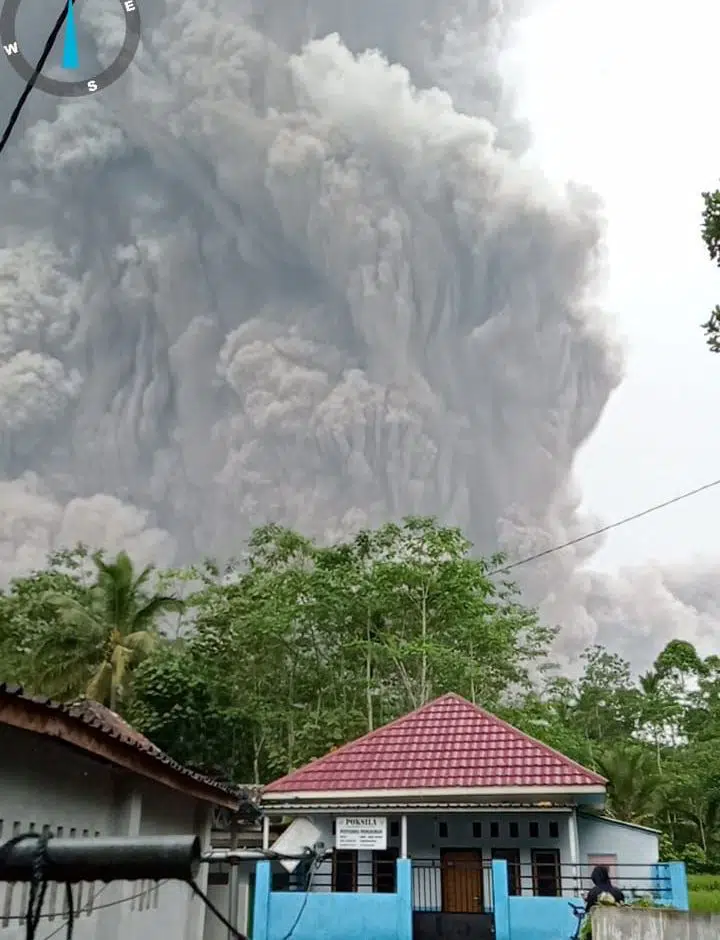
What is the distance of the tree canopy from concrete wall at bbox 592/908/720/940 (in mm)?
16812

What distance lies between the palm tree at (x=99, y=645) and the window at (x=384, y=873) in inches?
504

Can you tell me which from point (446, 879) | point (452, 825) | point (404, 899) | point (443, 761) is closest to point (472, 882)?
point (446, 879)

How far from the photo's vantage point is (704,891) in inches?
1027

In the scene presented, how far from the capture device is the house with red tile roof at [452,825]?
14742mm

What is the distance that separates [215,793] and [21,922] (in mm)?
4390

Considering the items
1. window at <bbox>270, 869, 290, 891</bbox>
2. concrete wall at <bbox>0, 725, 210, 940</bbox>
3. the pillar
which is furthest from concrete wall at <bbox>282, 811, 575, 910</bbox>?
concrete wall at <bbox>0, 725, 210, 940</bbox>

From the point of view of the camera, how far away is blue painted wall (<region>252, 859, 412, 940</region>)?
45.6 feet

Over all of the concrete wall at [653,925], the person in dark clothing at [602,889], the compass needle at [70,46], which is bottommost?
the concrete wall at [653,925]

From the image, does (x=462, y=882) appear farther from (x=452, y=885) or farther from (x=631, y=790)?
(x=631, y=790)

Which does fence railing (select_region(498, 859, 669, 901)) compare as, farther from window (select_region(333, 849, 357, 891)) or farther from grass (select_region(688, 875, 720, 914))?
grass (select_region(688, 875, 720, 914))

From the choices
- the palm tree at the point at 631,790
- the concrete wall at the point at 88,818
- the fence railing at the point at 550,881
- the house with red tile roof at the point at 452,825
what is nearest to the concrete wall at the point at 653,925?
the house with red tile roof at the point at 452,825

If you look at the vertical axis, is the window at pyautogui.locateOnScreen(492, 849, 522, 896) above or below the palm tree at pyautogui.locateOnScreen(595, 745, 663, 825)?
below

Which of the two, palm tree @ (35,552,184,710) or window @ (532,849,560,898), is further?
palm tree @ (35,552,184,710)

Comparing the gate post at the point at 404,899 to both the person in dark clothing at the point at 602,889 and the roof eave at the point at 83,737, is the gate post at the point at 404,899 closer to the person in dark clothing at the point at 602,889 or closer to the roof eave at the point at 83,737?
the person in dark clothing at the point at 602,889
